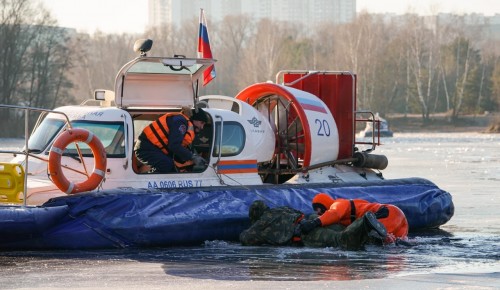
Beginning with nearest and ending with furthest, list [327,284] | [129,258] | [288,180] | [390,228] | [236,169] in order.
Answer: [327,284] → [129,258] → [390,228] → [236,169] → [288,180]

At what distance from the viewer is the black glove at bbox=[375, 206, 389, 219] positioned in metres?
11.7

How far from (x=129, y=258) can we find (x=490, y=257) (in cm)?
335

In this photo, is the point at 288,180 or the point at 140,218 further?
the point at 288,180

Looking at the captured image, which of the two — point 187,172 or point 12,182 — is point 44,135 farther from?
point 187,172

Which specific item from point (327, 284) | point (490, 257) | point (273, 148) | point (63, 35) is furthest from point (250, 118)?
point (63, 35)

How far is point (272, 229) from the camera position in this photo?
11617 mm

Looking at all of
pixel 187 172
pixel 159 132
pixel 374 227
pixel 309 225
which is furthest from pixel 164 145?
pixel 374 227

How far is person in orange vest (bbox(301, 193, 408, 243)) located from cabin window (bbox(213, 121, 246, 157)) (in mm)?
1418

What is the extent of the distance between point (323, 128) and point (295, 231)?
2503mm

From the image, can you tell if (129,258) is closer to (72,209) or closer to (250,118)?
(72,209)

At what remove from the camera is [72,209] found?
1107 cm

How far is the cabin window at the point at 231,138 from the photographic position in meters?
12.9

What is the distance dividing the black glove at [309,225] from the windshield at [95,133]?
204 centimetres

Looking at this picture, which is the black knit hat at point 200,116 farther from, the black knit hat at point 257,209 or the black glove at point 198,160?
the black knit hat at point 257,209
